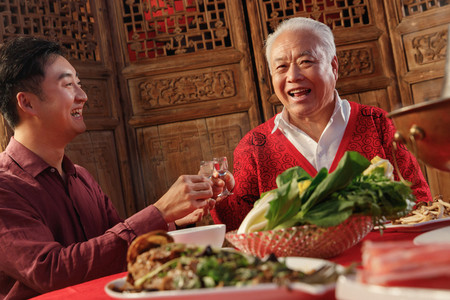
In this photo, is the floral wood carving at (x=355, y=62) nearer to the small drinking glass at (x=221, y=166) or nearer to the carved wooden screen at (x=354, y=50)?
the carved wooden screen at (x=354, y=50)

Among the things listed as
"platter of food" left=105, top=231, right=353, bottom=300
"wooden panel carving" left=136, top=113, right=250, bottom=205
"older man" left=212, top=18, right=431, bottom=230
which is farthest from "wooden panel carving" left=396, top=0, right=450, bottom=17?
"platter of food" left=105, top=231, right=353, bottom=300

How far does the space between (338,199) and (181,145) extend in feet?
8.74

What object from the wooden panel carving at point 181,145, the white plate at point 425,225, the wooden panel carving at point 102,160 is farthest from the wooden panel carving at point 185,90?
the white plate at point 425,225

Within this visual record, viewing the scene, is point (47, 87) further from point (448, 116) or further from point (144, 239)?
point (448, 116)

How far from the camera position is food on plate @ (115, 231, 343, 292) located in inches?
23.2

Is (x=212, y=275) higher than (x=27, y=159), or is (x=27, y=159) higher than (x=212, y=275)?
(x=27, y=159)

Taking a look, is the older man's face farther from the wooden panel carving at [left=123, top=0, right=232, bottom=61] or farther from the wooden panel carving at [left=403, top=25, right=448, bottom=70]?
the wooden panel carving at [left=403, top=25, right=448, bottom=70]

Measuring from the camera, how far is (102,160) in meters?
3.45

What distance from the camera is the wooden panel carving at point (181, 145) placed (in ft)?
11.7

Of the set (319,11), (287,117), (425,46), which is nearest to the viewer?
(287,117)

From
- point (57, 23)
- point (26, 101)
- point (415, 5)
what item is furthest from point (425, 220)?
point (57, 23)

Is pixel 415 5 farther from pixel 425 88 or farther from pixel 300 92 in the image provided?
pixel 300 92

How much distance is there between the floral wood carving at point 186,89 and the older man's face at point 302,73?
1397mm

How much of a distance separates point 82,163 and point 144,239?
265 cm
